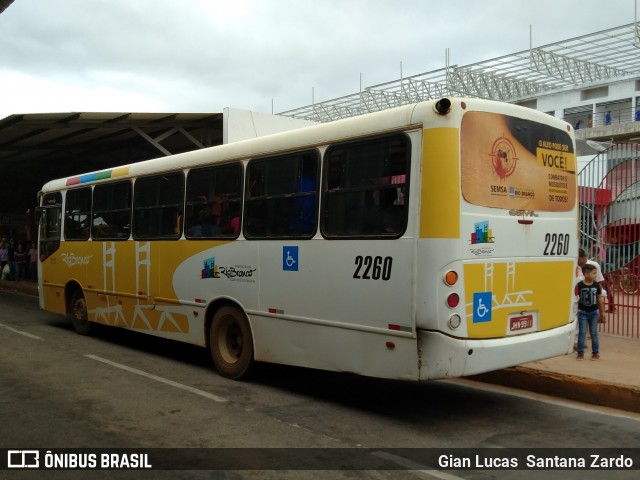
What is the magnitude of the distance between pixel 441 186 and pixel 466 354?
1480 millimetres

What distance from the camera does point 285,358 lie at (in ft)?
21.4

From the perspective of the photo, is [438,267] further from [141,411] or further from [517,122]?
[141,411]

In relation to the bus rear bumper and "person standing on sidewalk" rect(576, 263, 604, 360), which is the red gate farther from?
the bus rear bumper

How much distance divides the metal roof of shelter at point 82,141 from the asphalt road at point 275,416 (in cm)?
917

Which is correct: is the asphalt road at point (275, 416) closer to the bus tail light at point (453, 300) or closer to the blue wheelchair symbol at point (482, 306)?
the blue wheelchair symbol at point (482, 306)

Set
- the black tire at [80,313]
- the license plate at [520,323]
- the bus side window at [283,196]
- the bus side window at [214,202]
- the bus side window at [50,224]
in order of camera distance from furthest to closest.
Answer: the bus side window at [50,224] < the black tire at [80,313] < the bus side window at [214,202] < the bus side window at [283,196] < the license plate at [520,323]

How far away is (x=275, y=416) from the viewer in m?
5.84

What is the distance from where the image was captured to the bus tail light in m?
5.11

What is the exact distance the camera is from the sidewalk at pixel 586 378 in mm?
6469

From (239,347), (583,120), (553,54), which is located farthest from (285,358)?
(583,120)

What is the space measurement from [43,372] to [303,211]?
4132mm

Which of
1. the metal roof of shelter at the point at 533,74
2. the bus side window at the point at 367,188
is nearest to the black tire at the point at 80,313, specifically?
the bus side window at the point at 367,188

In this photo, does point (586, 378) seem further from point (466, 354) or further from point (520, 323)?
point (466, 354)

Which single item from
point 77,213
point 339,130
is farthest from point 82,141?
point 339,130
